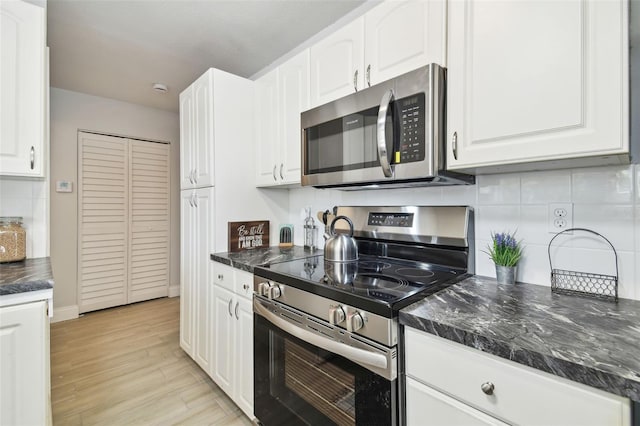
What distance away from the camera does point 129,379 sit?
210 cm

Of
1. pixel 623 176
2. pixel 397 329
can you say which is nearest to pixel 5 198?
pixel 397 329

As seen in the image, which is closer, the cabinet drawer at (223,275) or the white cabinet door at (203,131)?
the cabinet drawer at (223,275)

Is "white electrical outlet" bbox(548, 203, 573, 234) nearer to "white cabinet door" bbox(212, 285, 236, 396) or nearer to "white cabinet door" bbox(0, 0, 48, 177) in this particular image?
"white cabinet door" bbox(212, 285, 236, 396)

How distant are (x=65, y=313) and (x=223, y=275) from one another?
8.67ft

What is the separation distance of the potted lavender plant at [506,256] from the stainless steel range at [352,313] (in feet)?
0.40

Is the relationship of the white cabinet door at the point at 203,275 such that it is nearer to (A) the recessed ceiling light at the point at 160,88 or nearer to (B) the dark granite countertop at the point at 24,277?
(B) the dark granite countertop at the point at 24,277

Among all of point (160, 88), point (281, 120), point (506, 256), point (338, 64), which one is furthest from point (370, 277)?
point (160, 88)

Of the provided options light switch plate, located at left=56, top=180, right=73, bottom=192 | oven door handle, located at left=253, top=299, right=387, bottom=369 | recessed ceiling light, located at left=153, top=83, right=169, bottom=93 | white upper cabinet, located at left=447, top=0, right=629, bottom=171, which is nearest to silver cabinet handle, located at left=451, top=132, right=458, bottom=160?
white upper cabinet, located at left=447, top=0, right=629, bottom=171

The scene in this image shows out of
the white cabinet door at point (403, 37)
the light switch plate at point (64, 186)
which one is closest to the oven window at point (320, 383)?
the white cabinet door at point (403, 37)

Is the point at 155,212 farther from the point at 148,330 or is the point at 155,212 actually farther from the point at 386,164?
the point at 386,164

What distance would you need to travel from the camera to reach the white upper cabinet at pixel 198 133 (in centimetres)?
203

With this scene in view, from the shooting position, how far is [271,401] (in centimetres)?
143

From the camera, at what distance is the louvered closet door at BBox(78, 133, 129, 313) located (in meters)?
3.36

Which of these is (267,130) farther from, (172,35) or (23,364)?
(23,364)
